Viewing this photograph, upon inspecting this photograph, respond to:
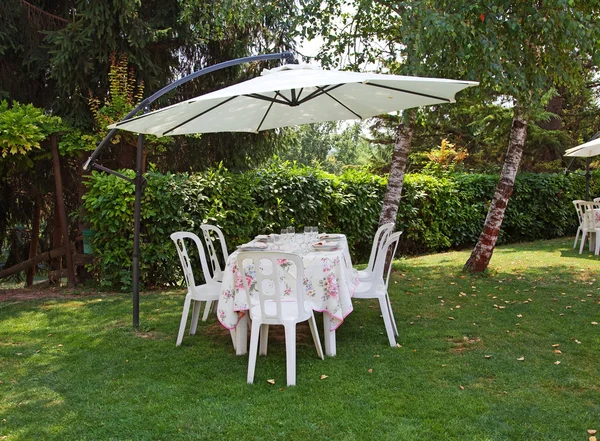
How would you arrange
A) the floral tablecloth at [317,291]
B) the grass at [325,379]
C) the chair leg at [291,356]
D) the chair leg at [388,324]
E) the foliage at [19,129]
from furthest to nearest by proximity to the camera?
the foliage at [19,129] → the chair leg at [388,324] → the floral tablecloth at [317,291] → the chair leg at [291,356] → the grass at [325,379]

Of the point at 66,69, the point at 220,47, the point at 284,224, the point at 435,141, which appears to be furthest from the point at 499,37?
the point at 435,141

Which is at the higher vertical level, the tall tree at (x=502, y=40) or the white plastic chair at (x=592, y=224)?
the tall tree at (x=502, y=40)

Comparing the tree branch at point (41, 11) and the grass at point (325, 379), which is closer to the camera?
the grass at point (325, 379)

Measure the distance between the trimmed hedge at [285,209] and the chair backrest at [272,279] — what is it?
3247 millimetres

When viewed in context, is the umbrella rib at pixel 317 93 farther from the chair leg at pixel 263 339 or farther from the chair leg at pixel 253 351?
the chair leg at pixel 253 351

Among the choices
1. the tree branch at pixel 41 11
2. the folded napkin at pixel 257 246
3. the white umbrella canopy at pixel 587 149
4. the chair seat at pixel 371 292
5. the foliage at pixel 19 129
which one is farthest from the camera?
the white umbrella canopy at pixel 587 149

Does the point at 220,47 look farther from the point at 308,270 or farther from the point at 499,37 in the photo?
the point at 308,270

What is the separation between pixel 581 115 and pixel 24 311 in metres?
15.2

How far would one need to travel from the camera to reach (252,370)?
3.56m

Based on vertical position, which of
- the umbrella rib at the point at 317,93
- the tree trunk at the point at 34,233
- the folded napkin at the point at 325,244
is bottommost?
the tree trunk at the point at 34,233

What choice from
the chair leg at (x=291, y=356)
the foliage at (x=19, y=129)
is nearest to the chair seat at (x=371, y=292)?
the chair leg at (x=291, y=356)

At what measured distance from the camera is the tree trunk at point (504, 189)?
7031 mm

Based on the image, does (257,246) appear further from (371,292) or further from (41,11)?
(41,11)

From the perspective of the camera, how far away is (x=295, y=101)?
5047 mm
